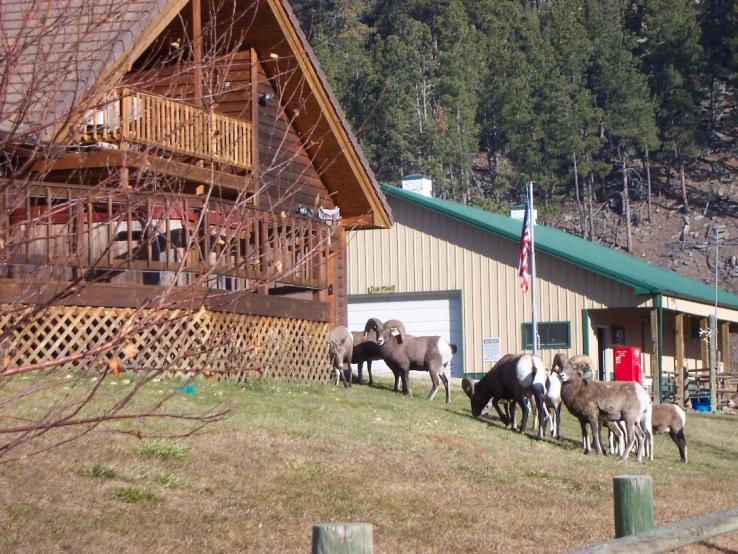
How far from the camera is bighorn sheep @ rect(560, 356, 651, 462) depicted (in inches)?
685

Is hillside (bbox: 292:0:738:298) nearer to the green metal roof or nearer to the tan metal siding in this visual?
the green metal roof

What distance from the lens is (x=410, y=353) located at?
22469 millimetres

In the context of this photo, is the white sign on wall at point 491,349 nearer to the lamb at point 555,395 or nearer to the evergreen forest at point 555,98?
the lamb at point 555,395

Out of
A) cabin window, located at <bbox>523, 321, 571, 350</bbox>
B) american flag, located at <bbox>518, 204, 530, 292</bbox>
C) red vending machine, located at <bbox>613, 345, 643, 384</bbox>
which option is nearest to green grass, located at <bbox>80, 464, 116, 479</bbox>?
american flag, located at <bbox>518, 204, 530, 292</bbox>

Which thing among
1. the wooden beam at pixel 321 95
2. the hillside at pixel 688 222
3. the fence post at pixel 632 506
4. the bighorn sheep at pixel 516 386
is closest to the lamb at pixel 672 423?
the bighorn sheep at pixel 516 386

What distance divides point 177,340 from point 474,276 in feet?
70.3

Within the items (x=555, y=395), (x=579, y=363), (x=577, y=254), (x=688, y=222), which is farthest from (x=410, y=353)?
(x=688, y=222)

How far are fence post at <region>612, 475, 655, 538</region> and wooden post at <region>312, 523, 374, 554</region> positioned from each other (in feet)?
11.0

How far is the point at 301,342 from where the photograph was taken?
2122cm

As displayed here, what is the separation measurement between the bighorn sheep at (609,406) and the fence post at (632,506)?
31.1ft

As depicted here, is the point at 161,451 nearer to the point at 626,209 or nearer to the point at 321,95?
the point at 321,95

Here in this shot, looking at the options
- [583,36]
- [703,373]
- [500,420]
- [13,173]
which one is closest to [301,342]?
[500,420]

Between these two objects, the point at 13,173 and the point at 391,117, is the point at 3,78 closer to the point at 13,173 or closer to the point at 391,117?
the point at 13,173

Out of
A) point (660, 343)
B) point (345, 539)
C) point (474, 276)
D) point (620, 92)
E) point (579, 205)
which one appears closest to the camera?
point (345, 539)
